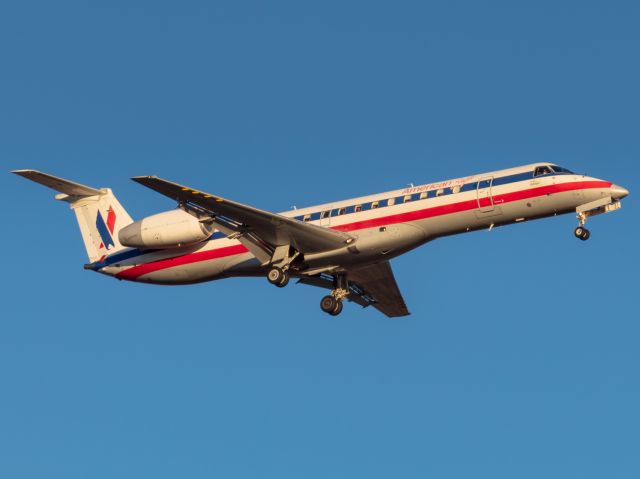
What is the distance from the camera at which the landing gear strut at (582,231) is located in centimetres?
3319

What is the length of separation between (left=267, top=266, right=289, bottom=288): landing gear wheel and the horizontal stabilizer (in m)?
8.62

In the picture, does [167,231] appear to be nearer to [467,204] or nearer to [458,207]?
[458,207]

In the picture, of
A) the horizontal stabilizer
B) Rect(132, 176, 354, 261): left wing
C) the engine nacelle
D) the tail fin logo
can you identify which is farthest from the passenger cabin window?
the horizontal stabilizer

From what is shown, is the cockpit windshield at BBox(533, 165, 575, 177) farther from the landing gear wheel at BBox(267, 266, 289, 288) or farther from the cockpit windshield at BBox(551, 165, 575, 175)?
the landing gear wheel at BBox(267, 266, 289, 288)

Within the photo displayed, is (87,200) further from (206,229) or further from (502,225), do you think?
(502,225)

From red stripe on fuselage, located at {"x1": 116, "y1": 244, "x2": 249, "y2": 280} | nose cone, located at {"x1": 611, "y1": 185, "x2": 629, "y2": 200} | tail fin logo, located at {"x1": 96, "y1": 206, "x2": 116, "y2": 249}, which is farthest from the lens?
tail fin logo, located at {"x1": 96, "y1": 206, "x2": 116, "y2": 249}

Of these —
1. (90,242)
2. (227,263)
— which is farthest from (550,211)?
(90,242)

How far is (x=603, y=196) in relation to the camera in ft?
108

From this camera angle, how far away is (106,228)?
39.9 m

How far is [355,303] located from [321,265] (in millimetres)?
5344

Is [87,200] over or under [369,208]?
over

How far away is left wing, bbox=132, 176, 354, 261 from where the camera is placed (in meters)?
33.6

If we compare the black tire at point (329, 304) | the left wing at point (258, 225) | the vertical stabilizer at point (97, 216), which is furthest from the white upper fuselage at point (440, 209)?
the vertical stabilizer at point (97, 216)

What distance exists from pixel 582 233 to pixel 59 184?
18.2m
